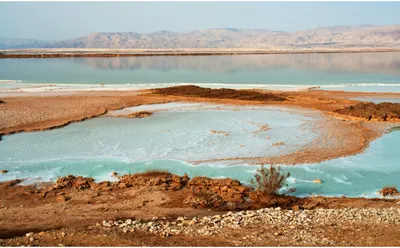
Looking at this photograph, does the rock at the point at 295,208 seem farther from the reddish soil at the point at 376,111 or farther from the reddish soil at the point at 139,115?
the reddish soil at the point at 139,115

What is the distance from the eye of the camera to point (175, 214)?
7.21 m

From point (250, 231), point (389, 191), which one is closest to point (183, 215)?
point (250, 231)

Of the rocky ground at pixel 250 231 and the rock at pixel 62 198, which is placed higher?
the rocky ground at pixel 250 231

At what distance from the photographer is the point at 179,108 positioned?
61.0 ft

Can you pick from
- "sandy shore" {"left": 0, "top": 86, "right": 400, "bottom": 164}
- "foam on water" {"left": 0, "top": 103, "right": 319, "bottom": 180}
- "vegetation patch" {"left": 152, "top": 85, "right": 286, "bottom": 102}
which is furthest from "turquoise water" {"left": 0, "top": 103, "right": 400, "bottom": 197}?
"vegetation patch" {"left": 152, "top": 85, "right": 286, "bottom": 102}

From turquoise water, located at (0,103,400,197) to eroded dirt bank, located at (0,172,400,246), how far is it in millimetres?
879

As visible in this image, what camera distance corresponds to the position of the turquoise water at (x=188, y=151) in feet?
31.3

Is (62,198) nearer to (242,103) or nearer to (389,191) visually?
(389,191)

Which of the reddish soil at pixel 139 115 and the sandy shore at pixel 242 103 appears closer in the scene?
the sandy shore at pixel 242 103

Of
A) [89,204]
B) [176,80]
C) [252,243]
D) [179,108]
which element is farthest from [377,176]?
[176,80]

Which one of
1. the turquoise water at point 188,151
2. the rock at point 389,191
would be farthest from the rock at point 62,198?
the rock at point 389,191

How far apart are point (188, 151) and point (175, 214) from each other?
14.6 feet

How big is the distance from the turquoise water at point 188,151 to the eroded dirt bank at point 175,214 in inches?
34.6

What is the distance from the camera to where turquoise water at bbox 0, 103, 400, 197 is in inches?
376
